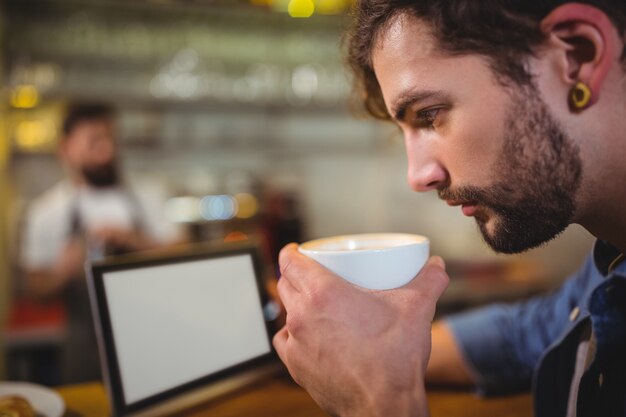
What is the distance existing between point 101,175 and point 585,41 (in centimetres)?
255

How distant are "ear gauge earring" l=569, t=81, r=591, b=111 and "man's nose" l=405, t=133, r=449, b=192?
0.19 meters

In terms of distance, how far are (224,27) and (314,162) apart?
1.40m

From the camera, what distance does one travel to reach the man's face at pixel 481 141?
0.69m

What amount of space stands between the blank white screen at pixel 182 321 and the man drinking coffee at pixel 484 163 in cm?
18

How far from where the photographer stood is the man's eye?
726mm

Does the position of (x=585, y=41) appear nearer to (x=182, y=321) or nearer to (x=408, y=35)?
(x=408, y=35)

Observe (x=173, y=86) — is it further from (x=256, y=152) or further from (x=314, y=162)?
(x=314, y=162)

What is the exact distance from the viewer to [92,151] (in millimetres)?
2674

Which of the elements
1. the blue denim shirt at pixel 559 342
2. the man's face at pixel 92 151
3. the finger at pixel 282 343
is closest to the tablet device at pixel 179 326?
the finger at pixel 282 343

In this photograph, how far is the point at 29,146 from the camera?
3529 millimetres

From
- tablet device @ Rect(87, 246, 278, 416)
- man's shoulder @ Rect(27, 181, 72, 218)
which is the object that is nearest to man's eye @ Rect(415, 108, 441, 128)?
tablet device @ Rect(87, 246, 278, 416)

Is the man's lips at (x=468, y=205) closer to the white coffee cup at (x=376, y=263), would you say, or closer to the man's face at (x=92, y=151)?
the white coffee cup at (x=376, y=263)

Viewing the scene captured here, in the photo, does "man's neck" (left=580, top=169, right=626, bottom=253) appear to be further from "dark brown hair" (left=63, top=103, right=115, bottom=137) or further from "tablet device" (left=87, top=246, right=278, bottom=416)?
"dark brown hair" (left=63, top=103, right=115, bottom=137)

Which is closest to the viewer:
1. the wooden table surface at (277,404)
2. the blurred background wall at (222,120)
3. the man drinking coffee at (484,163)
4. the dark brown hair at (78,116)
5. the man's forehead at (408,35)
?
the man drinking coffee at (484,163)
